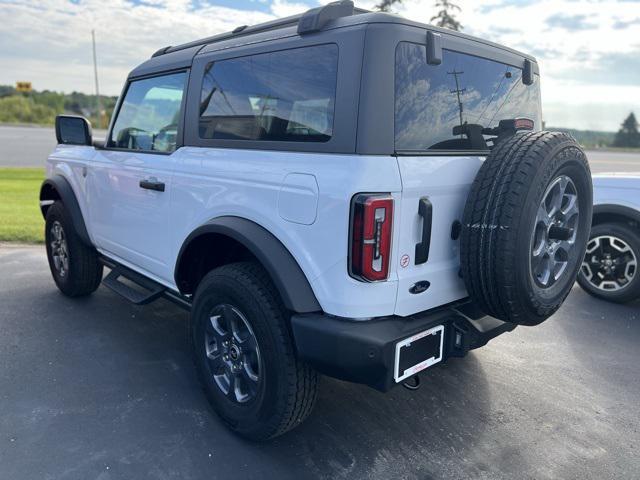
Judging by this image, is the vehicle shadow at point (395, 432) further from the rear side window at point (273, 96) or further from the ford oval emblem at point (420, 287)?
the rear side window at point (273, 96)

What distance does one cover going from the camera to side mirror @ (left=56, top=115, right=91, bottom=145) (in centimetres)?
412

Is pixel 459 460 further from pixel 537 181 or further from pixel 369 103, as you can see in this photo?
pixel 369 103

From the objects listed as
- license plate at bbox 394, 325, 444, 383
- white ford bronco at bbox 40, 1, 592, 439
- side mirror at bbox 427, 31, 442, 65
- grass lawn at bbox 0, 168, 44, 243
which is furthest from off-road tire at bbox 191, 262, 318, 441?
grass lawn at bbox 0, 168, 44, 243

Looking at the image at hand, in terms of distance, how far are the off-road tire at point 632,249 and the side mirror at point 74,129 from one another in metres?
4.73

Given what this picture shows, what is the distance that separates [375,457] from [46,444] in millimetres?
1655

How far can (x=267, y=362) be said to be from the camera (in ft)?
7.79

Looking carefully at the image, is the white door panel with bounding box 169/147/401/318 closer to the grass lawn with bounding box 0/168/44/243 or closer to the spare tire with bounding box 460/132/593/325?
the spare tire with bounding box 460/132/593/325

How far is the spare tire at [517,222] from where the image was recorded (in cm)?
218

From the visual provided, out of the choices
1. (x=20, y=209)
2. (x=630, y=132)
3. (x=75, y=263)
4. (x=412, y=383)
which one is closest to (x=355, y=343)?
(x=412, y=383)

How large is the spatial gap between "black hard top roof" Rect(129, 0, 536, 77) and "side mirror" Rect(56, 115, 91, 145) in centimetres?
71

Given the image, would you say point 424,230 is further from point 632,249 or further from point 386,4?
point 386,4

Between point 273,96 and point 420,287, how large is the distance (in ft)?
3.85

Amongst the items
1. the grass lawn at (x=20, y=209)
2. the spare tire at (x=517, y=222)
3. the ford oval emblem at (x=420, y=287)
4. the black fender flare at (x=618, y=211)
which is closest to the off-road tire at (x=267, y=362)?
the ford oval emblem at (x=420, y=287)

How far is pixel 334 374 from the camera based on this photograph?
2.22 m
